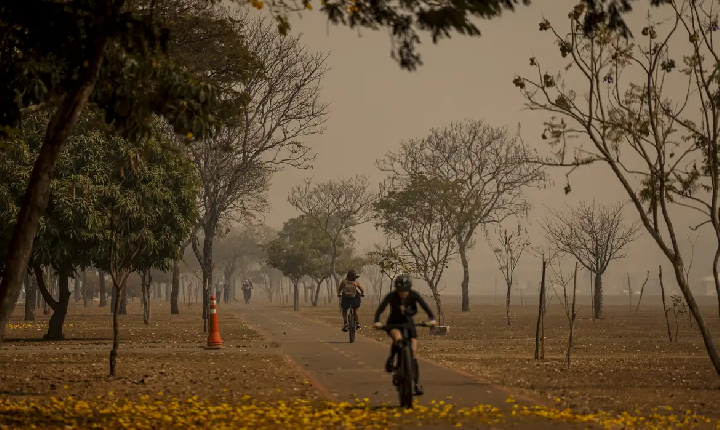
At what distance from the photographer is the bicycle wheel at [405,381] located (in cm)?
1278

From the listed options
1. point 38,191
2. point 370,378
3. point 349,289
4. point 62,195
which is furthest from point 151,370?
point 62,195

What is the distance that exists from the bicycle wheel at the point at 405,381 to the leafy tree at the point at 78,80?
3708 millimetres

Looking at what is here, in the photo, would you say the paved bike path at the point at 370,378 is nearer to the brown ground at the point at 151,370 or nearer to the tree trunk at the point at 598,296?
the brown ground at the point at 151,370

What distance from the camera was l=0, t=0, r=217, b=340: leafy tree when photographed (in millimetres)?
11969

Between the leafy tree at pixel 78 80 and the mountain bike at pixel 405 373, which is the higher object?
the leafy tree at pixel 78 80

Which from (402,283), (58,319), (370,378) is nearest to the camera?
(402,283)

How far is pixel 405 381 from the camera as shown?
42.0ft

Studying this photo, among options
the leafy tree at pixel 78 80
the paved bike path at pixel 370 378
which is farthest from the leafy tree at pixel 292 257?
the leafy tree at pixel 78 80

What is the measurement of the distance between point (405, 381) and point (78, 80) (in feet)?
17.3

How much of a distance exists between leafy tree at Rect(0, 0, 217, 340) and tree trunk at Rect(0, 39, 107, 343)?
1cm

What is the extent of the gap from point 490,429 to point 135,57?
631cm

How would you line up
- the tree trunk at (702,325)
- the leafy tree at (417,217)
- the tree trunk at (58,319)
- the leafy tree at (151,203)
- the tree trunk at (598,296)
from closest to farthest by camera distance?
1. the tree trunk at (702,325)
2. the leafy tree at (151,203)
3. the tree trunk at (58,319)
4. the leafy tree at (417,217)
5. the tree trunk at (598,296)

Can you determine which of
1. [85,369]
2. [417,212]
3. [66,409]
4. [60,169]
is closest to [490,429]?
[66,409]

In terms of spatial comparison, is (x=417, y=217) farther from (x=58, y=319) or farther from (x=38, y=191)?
(x=38, y=191)
